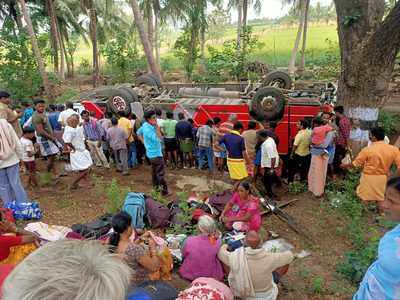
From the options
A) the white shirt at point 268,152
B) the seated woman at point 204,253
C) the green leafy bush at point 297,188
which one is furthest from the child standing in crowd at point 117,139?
the seated woman at point 204,253

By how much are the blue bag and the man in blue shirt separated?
209 centimetres

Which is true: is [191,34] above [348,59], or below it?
above

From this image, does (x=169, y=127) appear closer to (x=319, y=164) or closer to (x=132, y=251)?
(x=319, y=164)

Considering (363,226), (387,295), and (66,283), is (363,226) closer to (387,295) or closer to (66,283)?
(387,295)

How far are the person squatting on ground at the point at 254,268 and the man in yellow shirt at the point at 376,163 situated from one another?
110 inches

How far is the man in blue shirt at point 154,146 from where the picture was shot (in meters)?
6.73

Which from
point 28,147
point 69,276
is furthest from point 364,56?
point 69,276

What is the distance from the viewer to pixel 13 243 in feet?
11.2

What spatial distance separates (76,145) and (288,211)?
12.7ft

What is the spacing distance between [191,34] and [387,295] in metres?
20.6

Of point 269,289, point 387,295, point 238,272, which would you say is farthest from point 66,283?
point 269,289

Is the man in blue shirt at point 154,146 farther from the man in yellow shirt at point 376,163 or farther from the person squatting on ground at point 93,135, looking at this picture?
the man in yellow shirt at point 376,163

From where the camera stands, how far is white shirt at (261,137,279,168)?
6488 mm

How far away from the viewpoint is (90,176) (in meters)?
8.01
